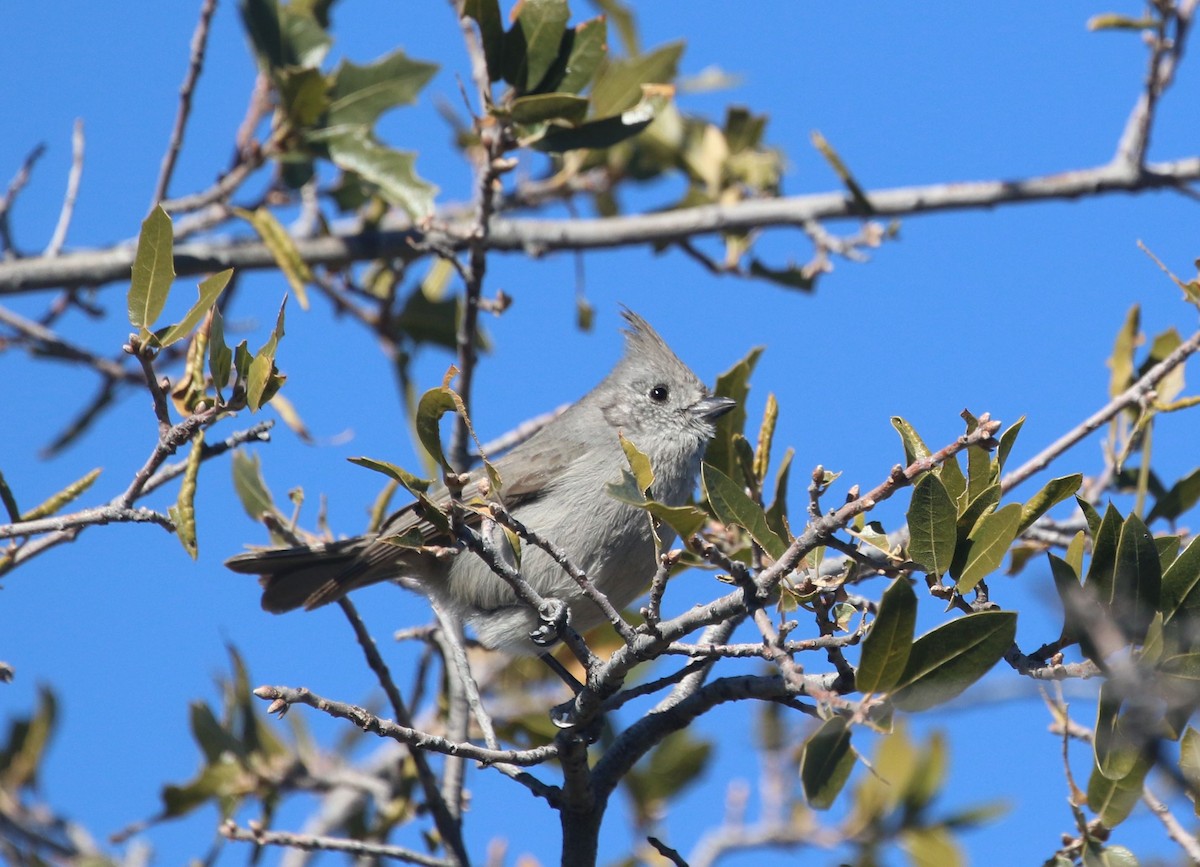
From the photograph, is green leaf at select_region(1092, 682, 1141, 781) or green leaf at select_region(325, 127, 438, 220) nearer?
green leaf at select_region(1092, 682, 1141, 781)

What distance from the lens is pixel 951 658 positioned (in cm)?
206

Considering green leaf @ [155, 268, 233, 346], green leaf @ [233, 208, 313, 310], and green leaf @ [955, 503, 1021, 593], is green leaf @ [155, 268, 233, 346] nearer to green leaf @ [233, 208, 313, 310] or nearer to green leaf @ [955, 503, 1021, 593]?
green leaf @ [233, 208, 313, 310]

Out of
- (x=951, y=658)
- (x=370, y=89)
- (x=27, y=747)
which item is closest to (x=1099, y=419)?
(x=951, y=658)

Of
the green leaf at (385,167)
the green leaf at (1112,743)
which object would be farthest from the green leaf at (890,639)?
the green leaf at (385,167)

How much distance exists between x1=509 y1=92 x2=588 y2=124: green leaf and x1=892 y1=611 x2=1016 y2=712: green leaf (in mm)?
2191

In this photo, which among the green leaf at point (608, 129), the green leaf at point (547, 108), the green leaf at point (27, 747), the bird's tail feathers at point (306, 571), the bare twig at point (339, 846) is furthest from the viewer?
the green leaf at point (27, 747)

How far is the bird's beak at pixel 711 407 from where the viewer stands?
3.98 m

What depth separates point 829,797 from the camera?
2.01 meters

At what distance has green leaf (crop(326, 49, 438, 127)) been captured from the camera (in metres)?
4.45

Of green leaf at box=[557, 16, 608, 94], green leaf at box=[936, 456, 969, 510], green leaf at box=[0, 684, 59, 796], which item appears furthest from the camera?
green leaf at box=[0, 684, 59, 796]

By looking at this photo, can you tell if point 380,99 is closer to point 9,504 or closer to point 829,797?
point 9,504

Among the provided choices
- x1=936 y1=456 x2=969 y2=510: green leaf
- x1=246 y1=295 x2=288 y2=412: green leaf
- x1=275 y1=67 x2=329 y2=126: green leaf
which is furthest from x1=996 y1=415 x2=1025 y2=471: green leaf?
x1=275 y1=67 x2=329 y2=126: green leaf

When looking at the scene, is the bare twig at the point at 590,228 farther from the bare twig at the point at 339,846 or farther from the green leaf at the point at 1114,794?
the green leaf at the point at 1114,794

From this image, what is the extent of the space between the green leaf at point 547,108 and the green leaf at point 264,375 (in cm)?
142
